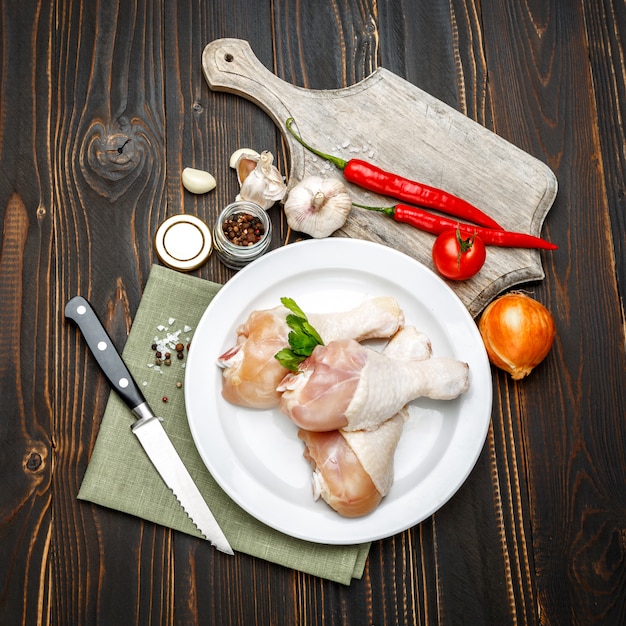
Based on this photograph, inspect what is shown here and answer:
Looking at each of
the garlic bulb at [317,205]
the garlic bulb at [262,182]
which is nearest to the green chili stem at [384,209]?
the garlic bulb at [317,205]

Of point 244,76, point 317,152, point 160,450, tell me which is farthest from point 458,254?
point 160,450

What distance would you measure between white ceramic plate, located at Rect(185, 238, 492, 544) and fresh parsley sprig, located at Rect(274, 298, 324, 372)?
22 cm

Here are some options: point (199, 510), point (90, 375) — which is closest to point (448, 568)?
point (199, 510)

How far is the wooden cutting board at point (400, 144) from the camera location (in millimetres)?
2402

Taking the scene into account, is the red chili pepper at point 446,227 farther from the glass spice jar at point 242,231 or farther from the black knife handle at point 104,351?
the black knife handle at point 104,351

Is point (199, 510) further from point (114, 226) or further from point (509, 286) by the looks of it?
point (509, 286)

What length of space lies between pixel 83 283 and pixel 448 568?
1656 mm

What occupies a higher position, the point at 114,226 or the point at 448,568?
the point at 114,226

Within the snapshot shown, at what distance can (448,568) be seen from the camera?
2.31m

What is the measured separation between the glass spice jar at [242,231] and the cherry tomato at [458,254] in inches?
23.6

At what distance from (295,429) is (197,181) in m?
0.96

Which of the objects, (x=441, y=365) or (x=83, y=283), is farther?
(x=83, y=283)

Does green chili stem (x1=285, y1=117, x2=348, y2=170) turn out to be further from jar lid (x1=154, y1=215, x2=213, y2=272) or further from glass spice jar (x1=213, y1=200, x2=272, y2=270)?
jar lid (x1=154, y1=215, x2=213, y2=272)

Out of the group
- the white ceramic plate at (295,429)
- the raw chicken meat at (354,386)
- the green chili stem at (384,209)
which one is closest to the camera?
the raw chicken meat at (354,386)
